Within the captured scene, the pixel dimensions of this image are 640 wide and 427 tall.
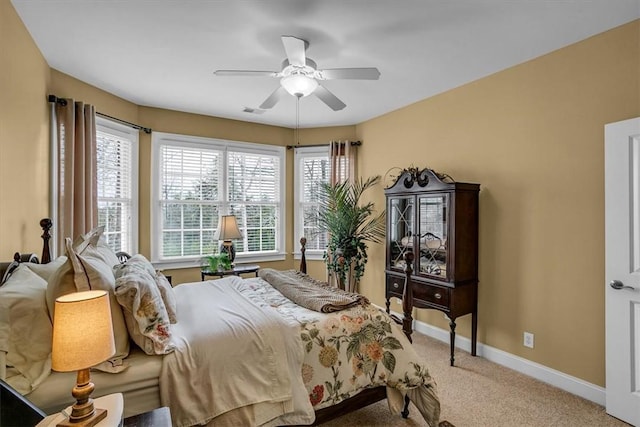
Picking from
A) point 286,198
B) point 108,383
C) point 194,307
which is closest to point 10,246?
point 194,307

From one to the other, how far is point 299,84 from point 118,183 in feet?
8.70

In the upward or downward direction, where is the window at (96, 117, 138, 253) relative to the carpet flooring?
upward

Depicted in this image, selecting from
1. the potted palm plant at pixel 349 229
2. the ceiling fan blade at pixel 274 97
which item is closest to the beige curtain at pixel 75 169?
the ceiling fan blade at pixel 274 97

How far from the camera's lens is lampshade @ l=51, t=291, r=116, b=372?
100 cm

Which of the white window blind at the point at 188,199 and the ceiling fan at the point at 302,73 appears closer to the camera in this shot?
the ceiling fan at the point at 302,73

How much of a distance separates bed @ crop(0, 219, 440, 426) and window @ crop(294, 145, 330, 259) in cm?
268

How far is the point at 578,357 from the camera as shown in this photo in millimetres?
2506

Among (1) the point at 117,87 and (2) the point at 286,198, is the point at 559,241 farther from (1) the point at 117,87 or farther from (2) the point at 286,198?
(1) the point at 117,87

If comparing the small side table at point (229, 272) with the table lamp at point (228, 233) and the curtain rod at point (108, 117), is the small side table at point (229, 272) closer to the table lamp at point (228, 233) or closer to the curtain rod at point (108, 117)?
the table lamp at point (228, 233)

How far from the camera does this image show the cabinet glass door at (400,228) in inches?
136

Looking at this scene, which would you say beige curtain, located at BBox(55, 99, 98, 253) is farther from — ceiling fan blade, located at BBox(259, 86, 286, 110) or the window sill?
ceiling fan blade, located at BBox(259, 86, 286, 110)

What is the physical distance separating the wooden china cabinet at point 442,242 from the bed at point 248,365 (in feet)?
2.94

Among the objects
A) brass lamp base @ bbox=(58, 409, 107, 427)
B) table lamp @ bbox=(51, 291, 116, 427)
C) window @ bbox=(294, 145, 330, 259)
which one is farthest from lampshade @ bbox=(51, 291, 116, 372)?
window @ bbox=(294, 145, 330, 259)

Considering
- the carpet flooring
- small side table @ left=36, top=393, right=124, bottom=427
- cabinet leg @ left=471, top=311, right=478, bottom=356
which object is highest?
small side table @ left=36, top=393, right=124, bottom=427
